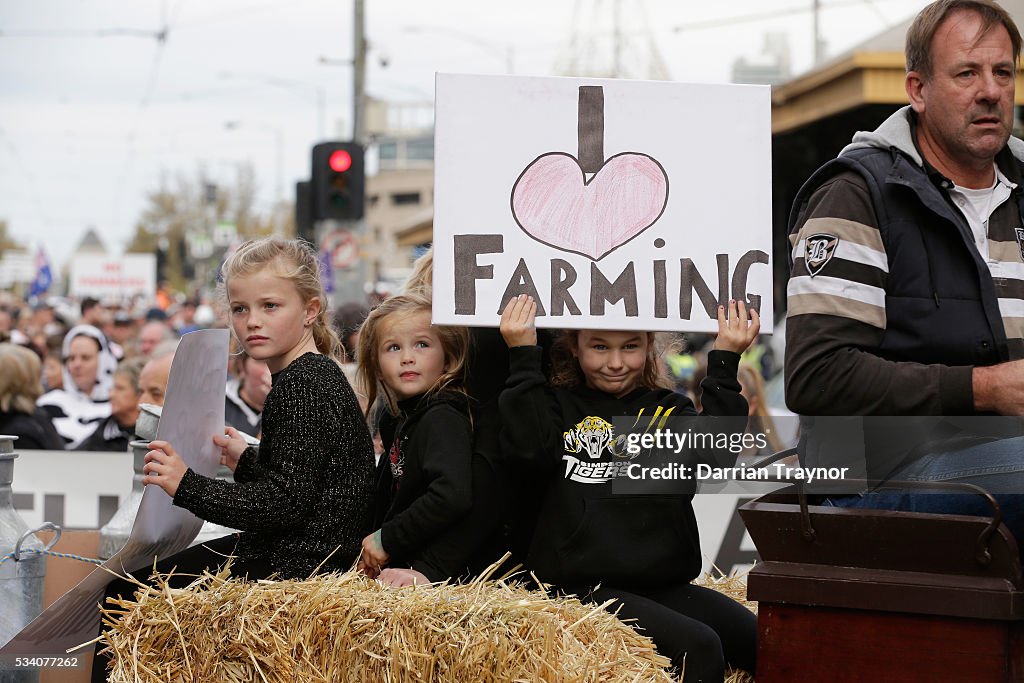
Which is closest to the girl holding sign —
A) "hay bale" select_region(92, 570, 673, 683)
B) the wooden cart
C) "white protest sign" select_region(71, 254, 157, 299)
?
"hay bale" select_region(92, 570, 673, 683)

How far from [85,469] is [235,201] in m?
66.7

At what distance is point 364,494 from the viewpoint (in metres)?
3.40

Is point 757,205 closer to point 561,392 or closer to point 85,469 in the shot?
point 561,392

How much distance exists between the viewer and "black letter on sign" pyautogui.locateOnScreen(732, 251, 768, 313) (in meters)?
2.96

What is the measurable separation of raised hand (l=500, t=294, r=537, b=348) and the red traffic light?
10.3 m

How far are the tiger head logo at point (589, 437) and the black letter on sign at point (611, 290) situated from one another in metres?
0.32

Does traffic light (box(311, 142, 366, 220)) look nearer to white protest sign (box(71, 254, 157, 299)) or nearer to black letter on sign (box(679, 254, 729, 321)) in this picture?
black letter on sign (box(679, 254, 729, 321))

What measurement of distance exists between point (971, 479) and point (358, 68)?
14.0 meters

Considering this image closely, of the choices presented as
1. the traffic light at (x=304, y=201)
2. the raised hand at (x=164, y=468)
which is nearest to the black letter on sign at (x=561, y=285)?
the raised hand at (x=164, y=468)

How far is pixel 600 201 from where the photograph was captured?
9.80 feet

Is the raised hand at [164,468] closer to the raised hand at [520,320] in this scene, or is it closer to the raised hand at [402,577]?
the raised hand at [402,577]

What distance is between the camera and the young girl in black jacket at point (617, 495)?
2.95m

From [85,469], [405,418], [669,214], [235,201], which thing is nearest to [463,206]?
[669,214]

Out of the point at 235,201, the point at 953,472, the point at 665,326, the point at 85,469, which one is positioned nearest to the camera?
the point at 953,472
